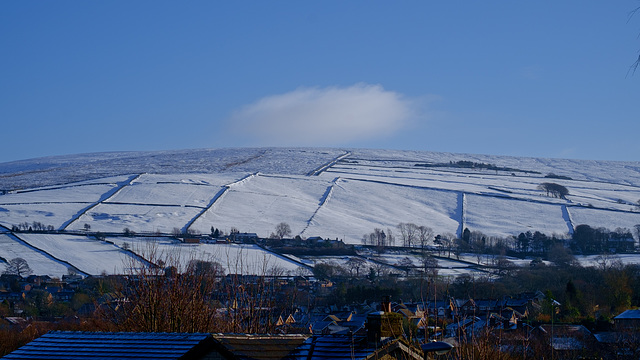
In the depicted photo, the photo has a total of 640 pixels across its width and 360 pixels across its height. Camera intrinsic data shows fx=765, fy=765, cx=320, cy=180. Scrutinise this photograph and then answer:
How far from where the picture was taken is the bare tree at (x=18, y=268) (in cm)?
6631

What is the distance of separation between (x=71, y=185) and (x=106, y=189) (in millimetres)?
9857

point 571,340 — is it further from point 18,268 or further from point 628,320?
point 18,268

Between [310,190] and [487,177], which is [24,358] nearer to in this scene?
[310,190]

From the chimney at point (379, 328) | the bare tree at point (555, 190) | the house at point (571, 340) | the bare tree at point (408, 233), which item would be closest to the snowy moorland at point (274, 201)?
the bare tree at point (555, 190)

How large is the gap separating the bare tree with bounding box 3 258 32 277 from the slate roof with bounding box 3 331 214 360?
58478 millimetres

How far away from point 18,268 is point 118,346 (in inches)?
2383

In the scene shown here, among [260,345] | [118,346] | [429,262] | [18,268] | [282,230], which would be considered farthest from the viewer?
[282,230]

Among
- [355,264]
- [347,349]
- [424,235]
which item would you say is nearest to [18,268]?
[355,264]

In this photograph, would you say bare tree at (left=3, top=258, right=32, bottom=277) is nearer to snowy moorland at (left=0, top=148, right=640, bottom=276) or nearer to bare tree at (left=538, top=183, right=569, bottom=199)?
snowy moorland at (left=0, top=148, right=640, bottom=276)

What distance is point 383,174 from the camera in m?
136

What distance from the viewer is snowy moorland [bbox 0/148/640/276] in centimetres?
7638

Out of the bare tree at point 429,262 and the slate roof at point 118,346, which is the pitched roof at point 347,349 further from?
the bare tree at point 429,262

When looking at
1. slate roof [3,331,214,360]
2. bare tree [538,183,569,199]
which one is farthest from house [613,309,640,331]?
bare tree [538,183,569,199]

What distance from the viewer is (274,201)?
10381 cm
